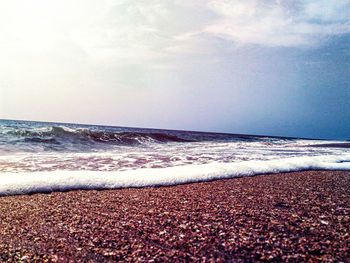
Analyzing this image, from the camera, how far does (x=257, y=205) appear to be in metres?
3.84

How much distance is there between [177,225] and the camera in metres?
3.07

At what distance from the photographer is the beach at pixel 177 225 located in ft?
8.01

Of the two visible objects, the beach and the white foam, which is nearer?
the beach

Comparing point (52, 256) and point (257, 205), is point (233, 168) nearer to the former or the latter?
point (257, 205)

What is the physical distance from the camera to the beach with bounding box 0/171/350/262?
2441 millimetres

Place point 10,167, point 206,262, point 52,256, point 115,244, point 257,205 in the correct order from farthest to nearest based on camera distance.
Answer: point 10,167 < point 257,205 < point 115,244 < point 52,256 < point 206,262

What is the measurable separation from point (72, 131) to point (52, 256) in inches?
720

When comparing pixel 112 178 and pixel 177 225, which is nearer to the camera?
pixel 177 225

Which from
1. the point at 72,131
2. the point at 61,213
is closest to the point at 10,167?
the point at 61,213

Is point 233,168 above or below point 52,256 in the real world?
above

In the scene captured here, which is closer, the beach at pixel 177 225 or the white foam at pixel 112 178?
the beach at pixel 177 225

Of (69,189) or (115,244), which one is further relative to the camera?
(69,189)

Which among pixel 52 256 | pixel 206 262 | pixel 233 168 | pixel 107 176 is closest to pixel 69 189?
pixel 107 176

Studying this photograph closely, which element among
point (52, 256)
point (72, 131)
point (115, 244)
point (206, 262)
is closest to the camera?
point (206, 262)
